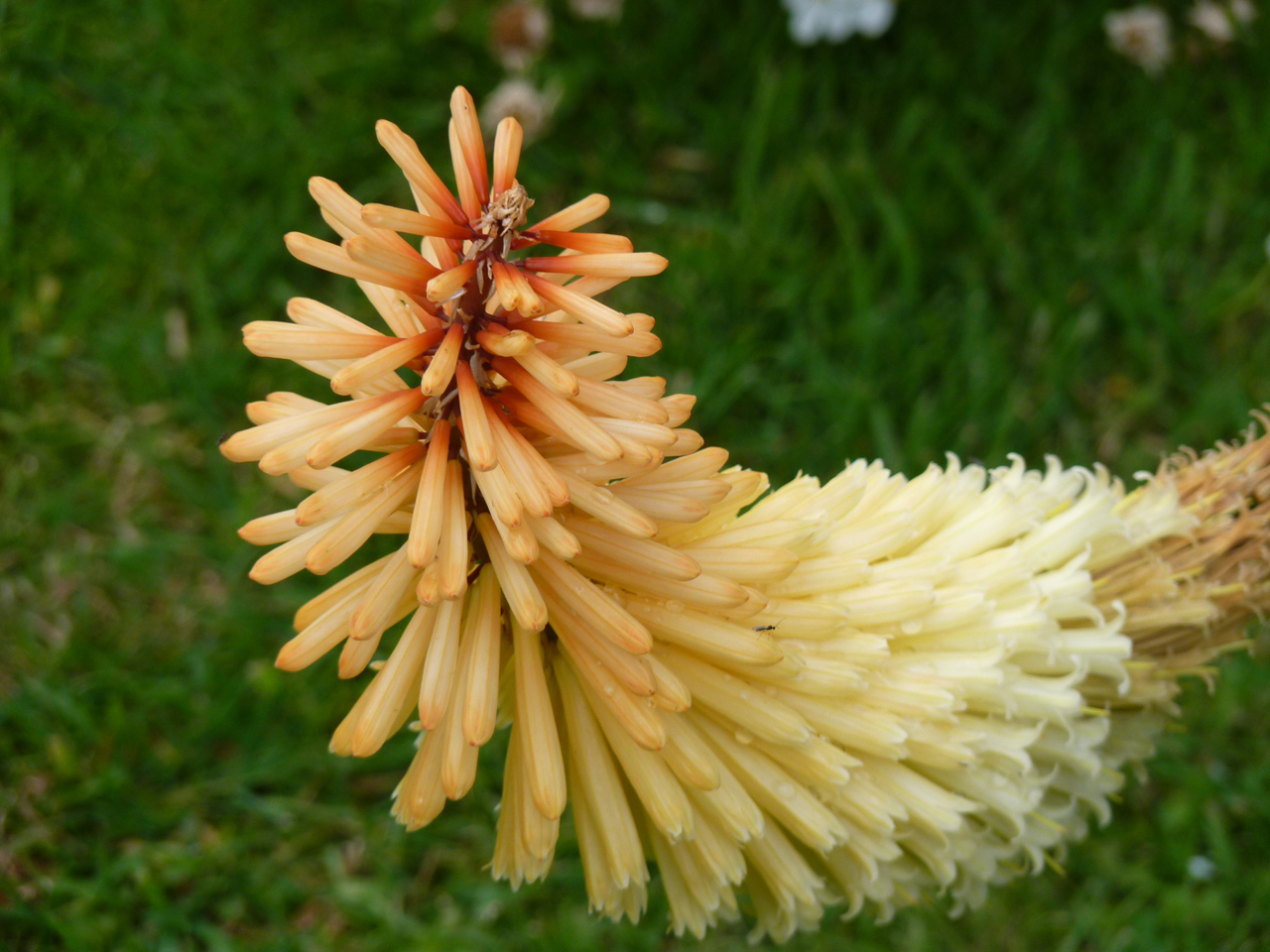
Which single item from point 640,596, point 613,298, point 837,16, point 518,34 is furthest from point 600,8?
point 640,596

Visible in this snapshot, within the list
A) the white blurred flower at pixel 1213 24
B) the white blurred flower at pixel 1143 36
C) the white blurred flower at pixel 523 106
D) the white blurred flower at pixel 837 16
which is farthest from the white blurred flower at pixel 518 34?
the white blurred flower at pixel 1213 24

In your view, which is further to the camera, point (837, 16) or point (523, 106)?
point (523, 106)

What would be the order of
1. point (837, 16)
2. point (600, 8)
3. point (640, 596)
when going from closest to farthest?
point (640, 596), point (837, 16), point (600, 8)

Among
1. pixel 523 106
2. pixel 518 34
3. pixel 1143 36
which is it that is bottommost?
pixel 523 106

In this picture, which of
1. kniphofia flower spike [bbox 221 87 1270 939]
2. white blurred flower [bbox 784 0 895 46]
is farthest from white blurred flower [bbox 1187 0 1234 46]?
kniphofia flower spike [bbox 221 87 1270 939]

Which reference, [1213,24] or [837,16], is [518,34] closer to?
[837,16]

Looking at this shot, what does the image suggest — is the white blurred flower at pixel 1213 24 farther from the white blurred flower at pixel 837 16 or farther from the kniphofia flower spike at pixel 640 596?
the kniphofia flower spike at pixel 640 596

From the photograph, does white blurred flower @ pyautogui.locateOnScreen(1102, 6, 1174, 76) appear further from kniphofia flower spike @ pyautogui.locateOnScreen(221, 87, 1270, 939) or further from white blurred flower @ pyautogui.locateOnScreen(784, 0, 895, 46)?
kniphofia flower spike @ pyautogui.locateOnScreen(221, 87, 1270, 939)

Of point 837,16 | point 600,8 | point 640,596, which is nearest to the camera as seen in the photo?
point 640,596
